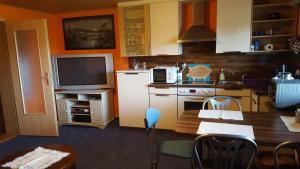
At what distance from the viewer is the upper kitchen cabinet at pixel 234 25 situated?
330cm

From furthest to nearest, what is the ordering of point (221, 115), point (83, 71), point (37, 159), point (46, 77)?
point (83, 71) < point (46, 77) < point (221, 115) < point (37, 159)

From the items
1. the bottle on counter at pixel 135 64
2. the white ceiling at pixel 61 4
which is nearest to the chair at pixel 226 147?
the bottle on counter at pixel 135 64

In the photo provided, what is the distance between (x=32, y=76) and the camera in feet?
12.2

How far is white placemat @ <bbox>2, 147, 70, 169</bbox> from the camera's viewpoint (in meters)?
1.87

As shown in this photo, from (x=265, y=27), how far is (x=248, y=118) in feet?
7.12

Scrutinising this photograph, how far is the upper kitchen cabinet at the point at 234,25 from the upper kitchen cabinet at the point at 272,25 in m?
0.16

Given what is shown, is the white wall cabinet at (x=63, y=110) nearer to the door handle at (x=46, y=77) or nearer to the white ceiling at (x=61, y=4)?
the door handle at (x=46, y=77)

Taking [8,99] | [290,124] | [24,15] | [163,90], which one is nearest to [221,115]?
[290,124]

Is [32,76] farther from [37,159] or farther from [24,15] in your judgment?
[37,159]

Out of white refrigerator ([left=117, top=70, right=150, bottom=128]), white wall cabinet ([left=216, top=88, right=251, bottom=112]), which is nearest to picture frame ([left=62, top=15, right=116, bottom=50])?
white refrigerator ([left=117, top=70, right=150, bottom=128])

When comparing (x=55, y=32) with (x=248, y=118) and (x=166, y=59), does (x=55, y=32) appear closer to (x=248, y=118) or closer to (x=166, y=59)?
(x=166, y=59)

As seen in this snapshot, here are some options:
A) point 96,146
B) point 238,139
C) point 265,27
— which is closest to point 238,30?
point 265,27

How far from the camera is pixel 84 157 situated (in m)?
2.99

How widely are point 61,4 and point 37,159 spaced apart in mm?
2786
